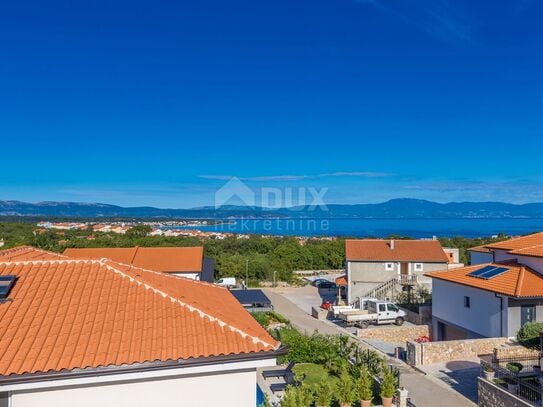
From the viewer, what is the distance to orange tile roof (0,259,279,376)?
6.54m

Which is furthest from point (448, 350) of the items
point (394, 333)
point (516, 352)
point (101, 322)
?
point (101, 322)

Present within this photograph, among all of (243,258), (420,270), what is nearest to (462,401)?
(420,270)

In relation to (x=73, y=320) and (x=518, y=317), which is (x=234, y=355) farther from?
(x=518, y=317)

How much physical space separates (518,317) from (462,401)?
6686 mm

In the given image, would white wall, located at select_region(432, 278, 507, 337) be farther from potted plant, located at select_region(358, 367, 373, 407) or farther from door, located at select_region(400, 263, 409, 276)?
potted plant, located at select_region(358, 367, 373, 407)

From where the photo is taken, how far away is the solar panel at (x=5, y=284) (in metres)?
7.67

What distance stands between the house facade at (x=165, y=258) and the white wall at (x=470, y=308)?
53.9 ft

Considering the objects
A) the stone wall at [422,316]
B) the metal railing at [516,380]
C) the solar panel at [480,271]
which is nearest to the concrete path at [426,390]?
the metal railing at [516,380]

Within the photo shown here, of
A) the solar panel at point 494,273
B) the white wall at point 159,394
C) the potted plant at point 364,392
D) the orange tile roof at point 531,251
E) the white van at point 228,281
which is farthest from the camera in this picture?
the white van at point 228,281

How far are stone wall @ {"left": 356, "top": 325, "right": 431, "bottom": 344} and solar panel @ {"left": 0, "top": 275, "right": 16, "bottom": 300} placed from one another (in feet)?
58.7

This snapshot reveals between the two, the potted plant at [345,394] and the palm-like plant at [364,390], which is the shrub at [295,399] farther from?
the palm-like plant at [364,390]

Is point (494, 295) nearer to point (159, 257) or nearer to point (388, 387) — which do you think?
point (388, 387)

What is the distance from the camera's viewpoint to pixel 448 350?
17.3m

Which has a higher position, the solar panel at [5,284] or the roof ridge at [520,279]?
the solar panel at [5,284]
